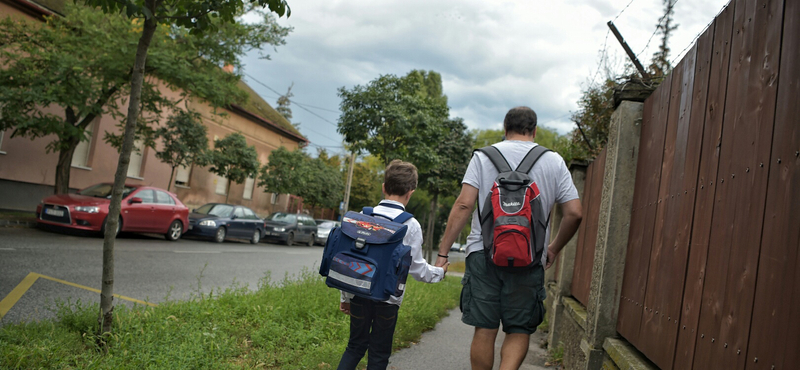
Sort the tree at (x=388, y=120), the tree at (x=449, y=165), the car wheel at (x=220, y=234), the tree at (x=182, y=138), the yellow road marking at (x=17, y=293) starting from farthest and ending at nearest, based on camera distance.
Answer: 1. the tree at (x=182, y=138)
2. the car wheel at (x=220, y=234)
3. the tree at (x=449, y=165)
4. the tree at (x=388, y=120)
5. the yellow road marking at (x=17, y=293)

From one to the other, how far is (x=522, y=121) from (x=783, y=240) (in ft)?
5.93

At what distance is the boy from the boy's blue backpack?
13 cm

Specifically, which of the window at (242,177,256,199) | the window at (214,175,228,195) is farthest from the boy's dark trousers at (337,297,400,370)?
the window at (242,177,256,199)

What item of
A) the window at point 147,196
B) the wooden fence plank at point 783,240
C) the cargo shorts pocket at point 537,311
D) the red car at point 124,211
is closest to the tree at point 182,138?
the red car at point 124,211

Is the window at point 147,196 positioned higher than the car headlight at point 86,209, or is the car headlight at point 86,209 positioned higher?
the window at point 147,196

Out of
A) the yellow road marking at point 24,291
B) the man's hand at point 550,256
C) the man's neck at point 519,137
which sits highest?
the man's neck at point 519,137

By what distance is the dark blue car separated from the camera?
1830 centimetres

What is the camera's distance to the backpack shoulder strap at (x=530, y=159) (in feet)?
10.3

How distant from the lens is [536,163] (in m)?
3.16

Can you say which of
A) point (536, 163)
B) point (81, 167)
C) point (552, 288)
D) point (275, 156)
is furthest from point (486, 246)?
point (275, 156)

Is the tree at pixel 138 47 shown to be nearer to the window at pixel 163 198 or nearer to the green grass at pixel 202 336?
the green grass at pixel 202 336

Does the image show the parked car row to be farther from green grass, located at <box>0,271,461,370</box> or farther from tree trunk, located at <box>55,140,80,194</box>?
green grass, located at <box>0,271,461,370</box>

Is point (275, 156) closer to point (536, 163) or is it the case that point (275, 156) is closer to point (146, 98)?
point (146, 98)

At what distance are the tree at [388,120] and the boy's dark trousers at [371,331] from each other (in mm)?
8484
